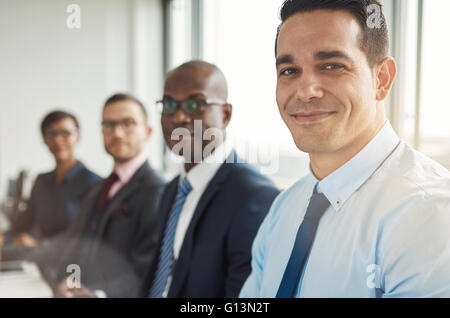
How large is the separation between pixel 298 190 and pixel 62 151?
1.60 metres

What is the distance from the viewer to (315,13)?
27.6 inches

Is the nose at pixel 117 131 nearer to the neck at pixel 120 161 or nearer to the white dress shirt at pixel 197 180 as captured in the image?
the neck at pixel 120 161

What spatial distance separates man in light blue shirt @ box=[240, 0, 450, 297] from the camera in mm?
630

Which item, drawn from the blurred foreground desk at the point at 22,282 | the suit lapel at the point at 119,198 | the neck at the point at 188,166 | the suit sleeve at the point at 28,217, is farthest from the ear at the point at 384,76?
the suit sleeve at the point at 28,217

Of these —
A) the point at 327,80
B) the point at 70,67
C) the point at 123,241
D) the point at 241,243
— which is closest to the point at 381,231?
the point at 327,80

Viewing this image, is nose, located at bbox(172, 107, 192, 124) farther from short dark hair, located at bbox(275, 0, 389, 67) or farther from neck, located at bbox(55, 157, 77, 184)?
neck, located at bbox(55, 157, 77, 184)

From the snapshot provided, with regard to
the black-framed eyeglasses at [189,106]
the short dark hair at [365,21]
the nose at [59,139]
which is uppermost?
A: the short dark hair at [365,21]

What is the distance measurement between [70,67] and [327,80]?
8.98ft

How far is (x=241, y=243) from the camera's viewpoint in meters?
1.05

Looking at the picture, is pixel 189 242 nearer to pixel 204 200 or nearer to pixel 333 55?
pixel 204 200

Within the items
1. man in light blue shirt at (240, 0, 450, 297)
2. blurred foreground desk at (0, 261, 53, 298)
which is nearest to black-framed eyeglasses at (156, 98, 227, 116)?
man in light blue shirt at (240, 0, 450, 297)

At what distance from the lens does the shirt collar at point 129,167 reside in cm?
158

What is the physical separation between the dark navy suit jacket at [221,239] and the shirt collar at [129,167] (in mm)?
535
